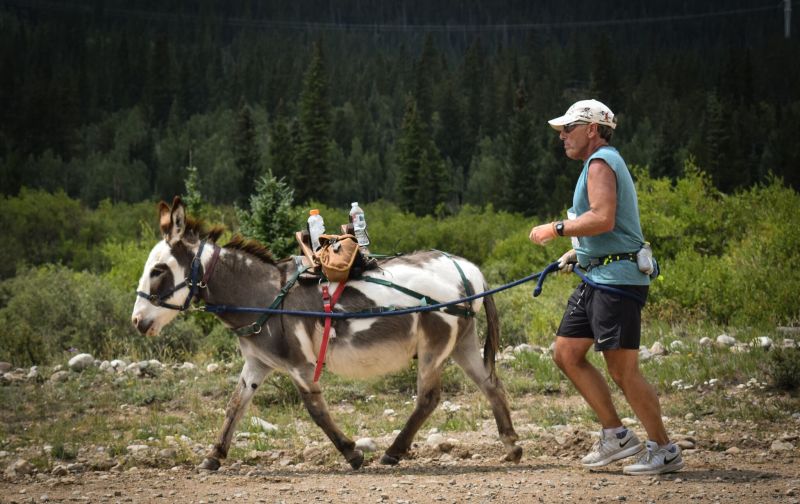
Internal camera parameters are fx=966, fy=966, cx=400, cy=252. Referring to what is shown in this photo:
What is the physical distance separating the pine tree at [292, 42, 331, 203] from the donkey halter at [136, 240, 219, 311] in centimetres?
6276

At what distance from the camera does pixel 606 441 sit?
7.49 metres

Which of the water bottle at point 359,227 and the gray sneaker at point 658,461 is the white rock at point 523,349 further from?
the gray sneaker at point 658,461

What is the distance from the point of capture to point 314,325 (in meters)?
8.34

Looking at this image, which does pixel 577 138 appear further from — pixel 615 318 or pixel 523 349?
pixel 523 349

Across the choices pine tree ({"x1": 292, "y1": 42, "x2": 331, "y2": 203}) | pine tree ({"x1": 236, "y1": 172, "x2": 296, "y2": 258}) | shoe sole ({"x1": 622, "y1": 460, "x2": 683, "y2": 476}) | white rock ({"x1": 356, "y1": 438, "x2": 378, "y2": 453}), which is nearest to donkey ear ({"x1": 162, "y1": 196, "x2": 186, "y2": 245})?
white rock ({"x1": 356, "y1": 438, "x2": 378, "y2": 453})

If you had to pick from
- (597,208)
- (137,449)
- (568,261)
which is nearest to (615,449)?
(568,261)

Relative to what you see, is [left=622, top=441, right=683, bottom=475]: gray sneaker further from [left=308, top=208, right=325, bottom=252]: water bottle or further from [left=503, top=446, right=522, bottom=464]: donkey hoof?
[left=308, top=208, right=325, bottom=252]: water bottle

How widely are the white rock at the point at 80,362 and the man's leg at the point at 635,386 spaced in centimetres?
942

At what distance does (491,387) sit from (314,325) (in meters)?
1.65

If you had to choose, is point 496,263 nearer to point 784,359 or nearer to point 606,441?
point 784,359

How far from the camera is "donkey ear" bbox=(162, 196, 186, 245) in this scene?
27.4 ft

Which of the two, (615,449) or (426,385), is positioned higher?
(426,385)

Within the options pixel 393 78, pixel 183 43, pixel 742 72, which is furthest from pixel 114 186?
pixel 742 72

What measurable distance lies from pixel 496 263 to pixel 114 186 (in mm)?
57563
